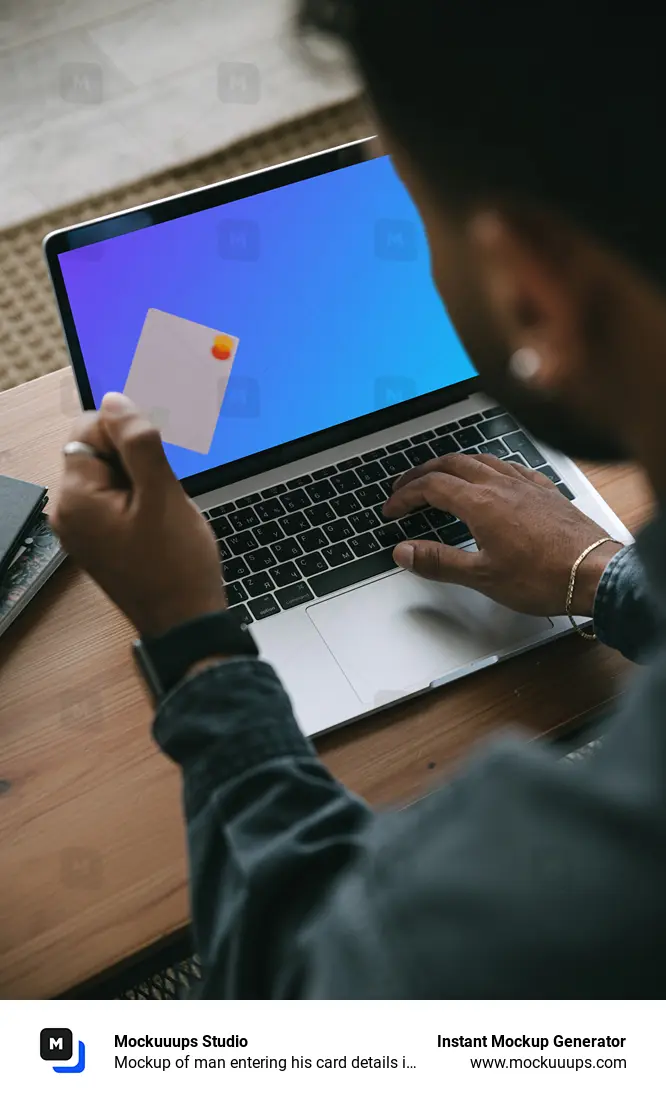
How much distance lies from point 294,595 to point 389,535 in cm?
9

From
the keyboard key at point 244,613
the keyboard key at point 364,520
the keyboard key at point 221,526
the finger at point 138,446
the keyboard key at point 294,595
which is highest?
the finger at point 138,446

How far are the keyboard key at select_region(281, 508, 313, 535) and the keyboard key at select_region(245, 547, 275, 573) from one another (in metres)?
0.03

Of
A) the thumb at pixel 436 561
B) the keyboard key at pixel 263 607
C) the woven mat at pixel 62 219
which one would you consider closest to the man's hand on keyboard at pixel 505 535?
the thumb at pixel 436 561

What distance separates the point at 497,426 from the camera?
912mm

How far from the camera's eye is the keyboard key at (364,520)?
2.76ft

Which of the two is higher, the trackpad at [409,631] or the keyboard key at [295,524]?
the keyboard key at [295,524]

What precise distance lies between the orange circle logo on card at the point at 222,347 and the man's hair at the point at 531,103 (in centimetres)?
37

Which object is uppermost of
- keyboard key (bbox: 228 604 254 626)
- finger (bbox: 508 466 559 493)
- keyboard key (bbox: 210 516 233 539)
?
finger (bbox: 508 466 559 493)

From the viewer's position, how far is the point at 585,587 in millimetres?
768

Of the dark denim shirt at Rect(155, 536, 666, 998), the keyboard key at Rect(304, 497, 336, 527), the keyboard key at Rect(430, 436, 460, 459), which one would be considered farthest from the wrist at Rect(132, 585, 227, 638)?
the keyboard key at Rect(430, 436, 460, 459)

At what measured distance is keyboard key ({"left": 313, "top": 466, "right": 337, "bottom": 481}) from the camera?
86 centimetres

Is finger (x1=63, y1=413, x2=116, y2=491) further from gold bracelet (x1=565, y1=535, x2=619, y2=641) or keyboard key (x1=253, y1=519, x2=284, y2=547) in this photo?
gold bracelet (x1=565, y1=535, x2=619, y2=641)

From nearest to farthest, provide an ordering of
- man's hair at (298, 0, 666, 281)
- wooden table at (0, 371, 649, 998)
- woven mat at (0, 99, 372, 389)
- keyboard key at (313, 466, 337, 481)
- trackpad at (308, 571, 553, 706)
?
man's hair at (298, 0, 666, 281) < wooden table at (0, 371, 649, 998) < trackpad at (308, 571, 553, 706) < keyboard key at (313, 466, 337, 481) < woven mat at (0, 99, 372, 389)

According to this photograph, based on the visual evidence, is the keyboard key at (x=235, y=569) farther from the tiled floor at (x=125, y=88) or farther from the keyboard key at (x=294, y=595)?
the tiled floor at (x=125, y=88)
